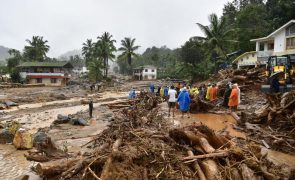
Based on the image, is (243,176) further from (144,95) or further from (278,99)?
(144,95)

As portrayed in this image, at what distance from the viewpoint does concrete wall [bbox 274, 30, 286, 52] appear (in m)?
31.2

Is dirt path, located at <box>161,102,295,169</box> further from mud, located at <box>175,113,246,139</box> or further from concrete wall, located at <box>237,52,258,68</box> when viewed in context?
concrete wall, located at <box>237,52,258,68</box>

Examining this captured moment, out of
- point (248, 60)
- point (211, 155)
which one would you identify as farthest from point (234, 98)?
point (248, 60)

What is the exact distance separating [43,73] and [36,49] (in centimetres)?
1630

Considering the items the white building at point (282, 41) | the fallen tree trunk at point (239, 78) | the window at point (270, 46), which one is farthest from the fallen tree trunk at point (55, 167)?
the window at point (270, 46)

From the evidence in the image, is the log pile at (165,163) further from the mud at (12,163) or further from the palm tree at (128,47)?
the palm tree at (128,47)

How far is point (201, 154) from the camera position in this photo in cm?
637

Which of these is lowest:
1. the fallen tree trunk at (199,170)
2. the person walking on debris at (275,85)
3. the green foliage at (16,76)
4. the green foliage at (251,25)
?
the fallen tree trunk at (199,170)

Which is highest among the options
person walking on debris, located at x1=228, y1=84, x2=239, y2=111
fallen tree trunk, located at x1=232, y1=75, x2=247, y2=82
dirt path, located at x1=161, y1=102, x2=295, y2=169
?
fallen tree trunk, located at x1=232, y1=75, x2=247, y2=82

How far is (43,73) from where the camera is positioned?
57219 millimetres

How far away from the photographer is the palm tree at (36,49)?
69.6m

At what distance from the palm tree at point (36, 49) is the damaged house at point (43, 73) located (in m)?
13.5

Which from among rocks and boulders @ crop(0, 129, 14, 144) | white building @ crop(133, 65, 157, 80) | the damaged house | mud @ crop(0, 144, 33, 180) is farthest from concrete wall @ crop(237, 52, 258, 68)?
the damaged house

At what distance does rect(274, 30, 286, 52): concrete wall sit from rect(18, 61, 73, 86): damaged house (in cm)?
4157
